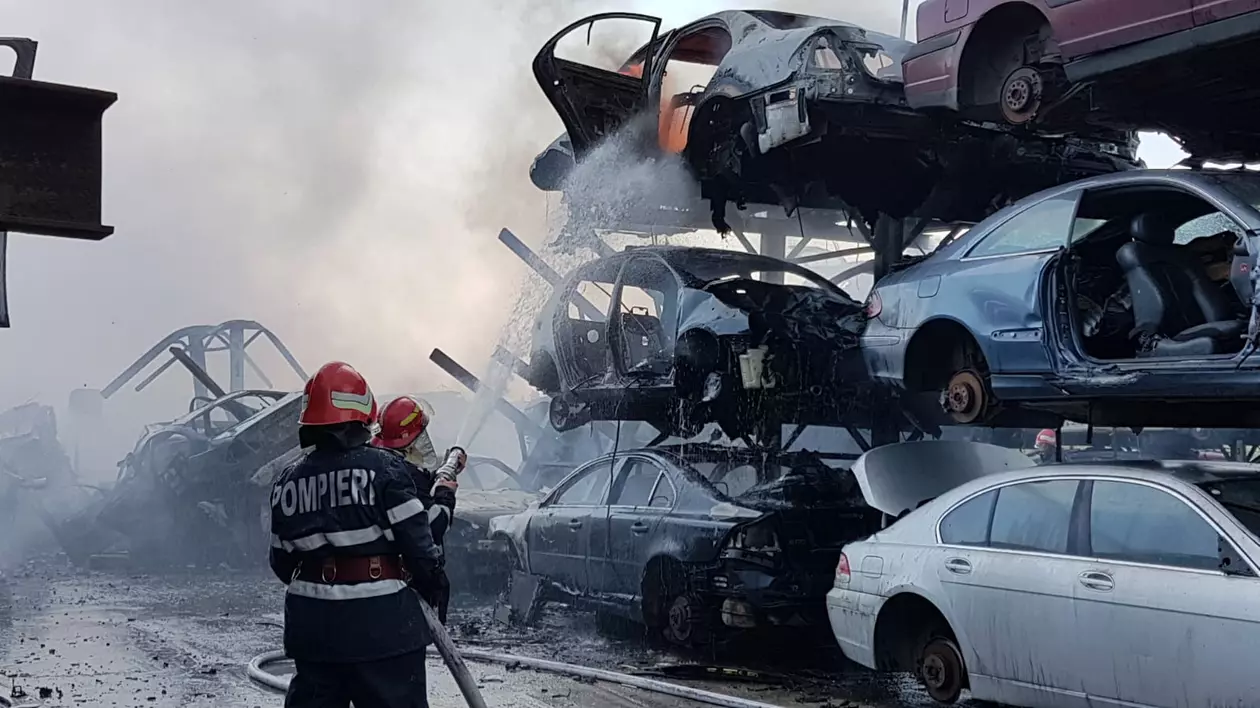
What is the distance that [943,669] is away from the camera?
6.54 m

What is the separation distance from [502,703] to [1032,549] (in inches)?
114

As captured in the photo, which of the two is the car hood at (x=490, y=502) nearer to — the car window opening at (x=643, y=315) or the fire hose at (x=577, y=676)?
the car window opening at (x=643, y=315)

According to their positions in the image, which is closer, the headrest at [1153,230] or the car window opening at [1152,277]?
the car window opening at [1152,277]

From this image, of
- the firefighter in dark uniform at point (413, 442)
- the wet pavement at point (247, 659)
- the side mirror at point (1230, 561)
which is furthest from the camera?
the wet pavement at point (247, 659)

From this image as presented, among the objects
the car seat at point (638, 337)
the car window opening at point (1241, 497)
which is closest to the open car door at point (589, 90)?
the car seat at point (638, 337)

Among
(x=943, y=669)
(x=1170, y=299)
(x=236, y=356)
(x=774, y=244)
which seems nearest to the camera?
(x=943, y=669)

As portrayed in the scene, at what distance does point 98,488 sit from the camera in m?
17.4

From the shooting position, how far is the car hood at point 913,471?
24.9ft

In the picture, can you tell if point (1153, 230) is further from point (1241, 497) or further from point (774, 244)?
point (774, 244)

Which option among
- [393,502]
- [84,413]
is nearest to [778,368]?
[393,502]

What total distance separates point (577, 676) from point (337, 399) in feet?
12.4

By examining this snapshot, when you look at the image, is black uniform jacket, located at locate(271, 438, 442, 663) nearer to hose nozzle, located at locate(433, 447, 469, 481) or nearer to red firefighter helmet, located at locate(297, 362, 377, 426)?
red firefighter helmet, located at locate(297, 362, 377, 426)

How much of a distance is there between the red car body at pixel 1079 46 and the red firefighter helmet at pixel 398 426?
4368mm

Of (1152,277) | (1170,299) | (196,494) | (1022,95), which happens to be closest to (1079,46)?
(1022,95)
